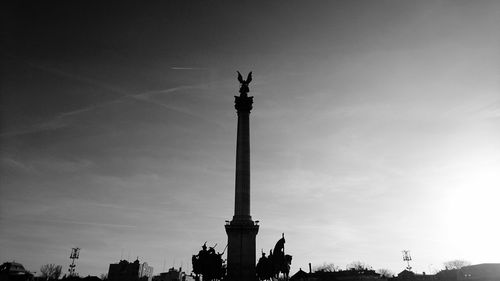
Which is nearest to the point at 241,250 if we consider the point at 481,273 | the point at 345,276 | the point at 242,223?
the point at 242,223

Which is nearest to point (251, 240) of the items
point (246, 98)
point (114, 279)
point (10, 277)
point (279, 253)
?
point (279, 253)

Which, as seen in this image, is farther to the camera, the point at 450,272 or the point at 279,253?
the point at 450,272

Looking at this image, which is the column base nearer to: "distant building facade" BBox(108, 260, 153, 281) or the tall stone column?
the tall stone column

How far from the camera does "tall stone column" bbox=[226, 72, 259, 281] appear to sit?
3759cm

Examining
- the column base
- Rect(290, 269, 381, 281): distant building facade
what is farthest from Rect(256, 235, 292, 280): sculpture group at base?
Rect(290, 269, 381, 281): distant building facade

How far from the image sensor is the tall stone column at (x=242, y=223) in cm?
3759

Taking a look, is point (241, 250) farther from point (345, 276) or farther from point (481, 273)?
point (481, 273)

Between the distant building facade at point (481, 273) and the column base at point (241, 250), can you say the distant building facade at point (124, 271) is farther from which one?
the distant building facade at point (481, 273)

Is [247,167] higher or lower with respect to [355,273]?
higher

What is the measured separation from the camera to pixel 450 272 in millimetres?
95125

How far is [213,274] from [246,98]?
22.4 meters

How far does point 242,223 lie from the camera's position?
39125 millimetres

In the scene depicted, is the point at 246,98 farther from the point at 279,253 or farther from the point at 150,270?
the point at 150,270

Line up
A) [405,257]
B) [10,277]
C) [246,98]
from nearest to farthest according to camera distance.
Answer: [246,98]
[10,277]
[405,257]
